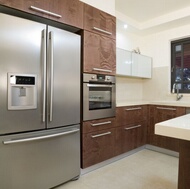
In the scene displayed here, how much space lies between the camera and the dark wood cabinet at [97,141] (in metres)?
2.02

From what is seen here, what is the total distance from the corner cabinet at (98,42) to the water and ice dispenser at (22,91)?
2.30 feet

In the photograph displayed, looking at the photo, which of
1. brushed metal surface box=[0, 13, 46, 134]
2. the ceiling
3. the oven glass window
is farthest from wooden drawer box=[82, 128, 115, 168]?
the ceiling

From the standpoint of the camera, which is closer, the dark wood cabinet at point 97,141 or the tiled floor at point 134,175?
the tiled floor at point 134,175

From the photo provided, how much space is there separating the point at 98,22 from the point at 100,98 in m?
1.01

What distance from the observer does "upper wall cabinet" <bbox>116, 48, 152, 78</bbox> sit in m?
2.90

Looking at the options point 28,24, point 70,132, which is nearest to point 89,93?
point 70,132

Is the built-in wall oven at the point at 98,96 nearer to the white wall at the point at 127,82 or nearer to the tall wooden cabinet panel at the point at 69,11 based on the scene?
the tall wooden cabinet panel at the point at 69,11

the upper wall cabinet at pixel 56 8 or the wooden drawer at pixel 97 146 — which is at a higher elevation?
the upper wall cabinet at pixel 56 8

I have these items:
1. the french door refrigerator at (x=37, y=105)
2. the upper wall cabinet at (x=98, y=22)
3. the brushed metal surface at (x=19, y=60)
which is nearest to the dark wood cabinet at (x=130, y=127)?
the french door refrigerator at (x=37, y=105)

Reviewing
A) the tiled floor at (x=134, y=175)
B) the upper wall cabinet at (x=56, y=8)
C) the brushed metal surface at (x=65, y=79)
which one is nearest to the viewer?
the upper wall cabinet at (x=56, y=8)

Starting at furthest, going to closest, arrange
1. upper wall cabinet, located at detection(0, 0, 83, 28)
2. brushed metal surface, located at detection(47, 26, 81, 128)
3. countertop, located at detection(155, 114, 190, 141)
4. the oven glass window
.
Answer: the oven glass window < brushed metal surface, located at detection(47, 26, 81, 128) < upper wall cabinet, located at detection(0, 0, 83, 28) < countertop, located at detection(155, 114, 190, 141)

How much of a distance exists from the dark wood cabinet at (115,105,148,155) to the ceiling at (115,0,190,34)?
1607 millimetres

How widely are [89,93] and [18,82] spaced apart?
88cm

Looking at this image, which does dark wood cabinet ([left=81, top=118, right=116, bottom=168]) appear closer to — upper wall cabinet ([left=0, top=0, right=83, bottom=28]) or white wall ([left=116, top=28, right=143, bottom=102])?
white wall ([left=116, top=28, right=143, bottom=102])
